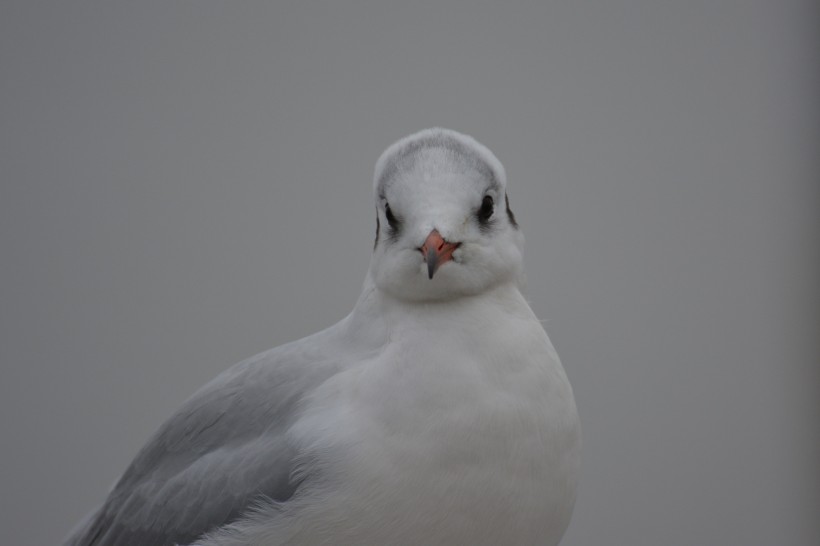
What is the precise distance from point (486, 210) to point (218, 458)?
1.79ft

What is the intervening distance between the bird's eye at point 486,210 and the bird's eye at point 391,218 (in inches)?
4.8

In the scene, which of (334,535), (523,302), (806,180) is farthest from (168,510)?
(806,180)

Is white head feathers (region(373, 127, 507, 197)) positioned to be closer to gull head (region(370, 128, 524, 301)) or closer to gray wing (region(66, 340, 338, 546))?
Result: gull head (region(370, 128, 524, 301))

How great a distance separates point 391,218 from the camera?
1.20m

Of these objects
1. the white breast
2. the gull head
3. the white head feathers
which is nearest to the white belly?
the white breast

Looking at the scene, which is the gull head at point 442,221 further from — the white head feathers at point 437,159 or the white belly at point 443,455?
the white belly at point 443,455

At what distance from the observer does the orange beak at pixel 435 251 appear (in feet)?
3.44

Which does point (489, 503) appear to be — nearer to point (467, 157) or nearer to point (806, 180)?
point (467, 157)

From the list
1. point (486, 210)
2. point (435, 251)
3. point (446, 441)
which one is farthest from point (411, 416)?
point (486, 210)

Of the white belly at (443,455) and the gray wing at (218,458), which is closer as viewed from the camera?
the white belly at (443,455)

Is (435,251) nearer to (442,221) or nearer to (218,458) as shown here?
(442,221)

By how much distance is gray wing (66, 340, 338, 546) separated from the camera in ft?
3.81

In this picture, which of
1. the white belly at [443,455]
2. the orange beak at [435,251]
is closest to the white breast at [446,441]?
the white belly at [443,455]

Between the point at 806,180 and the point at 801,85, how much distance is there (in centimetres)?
31
